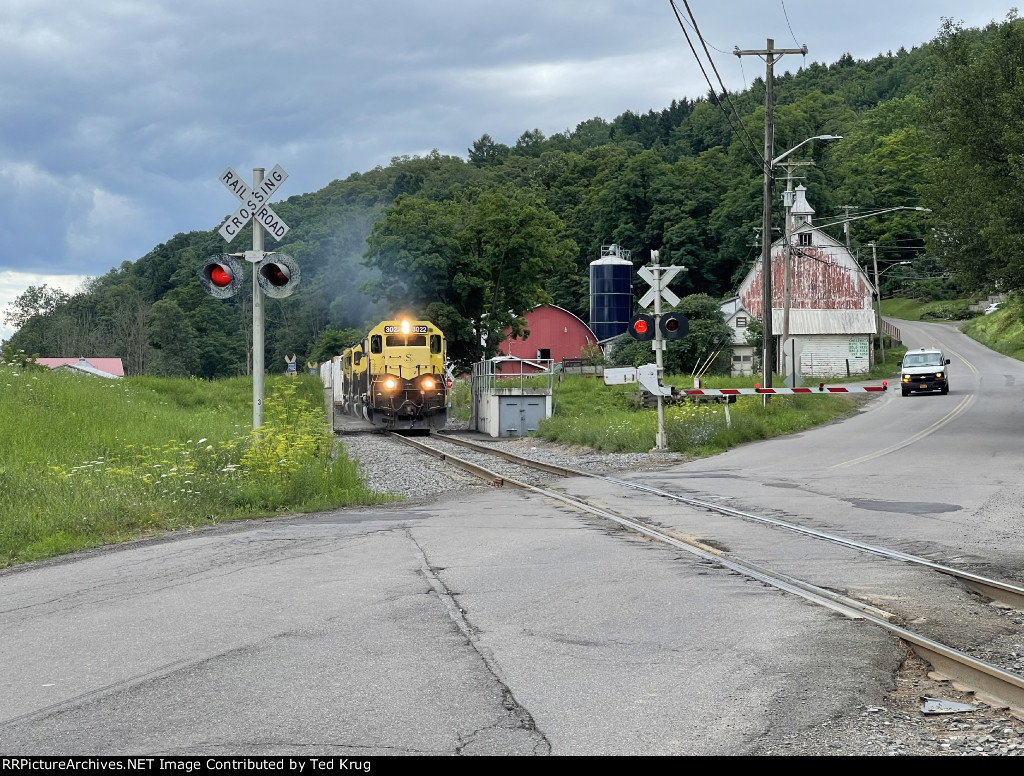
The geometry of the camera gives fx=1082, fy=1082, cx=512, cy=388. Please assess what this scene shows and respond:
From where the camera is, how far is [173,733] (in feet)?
16.1

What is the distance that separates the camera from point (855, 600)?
797cm

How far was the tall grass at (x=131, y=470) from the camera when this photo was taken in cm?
1211

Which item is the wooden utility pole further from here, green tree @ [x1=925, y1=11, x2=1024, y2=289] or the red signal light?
the red signal light

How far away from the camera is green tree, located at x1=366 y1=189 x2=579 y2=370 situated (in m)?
47.2

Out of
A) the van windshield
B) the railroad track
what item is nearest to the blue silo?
the van windshield

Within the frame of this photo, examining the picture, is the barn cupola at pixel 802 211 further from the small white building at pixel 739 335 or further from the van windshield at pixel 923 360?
the van windshield at pixel 923 360

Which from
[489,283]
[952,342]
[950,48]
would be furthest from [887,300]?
[950,48]

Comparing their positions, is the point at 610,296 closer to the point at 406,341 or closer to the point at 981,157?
the point at 406,341

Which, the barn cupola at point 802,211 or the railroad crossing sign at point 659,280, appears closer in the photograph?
the railroad crossing sign at point 659,280

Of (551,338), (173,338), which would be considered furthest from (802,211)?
(173,338)

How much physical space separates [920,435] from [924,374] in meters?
21.2

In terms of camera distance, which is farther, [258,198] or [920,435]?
[920,435]

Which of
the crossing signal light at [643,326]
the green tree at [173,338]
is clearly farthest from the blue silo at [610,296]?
the crossing signal light at [643,326]

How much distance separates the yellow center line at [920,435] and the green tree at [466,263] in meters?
19.0
